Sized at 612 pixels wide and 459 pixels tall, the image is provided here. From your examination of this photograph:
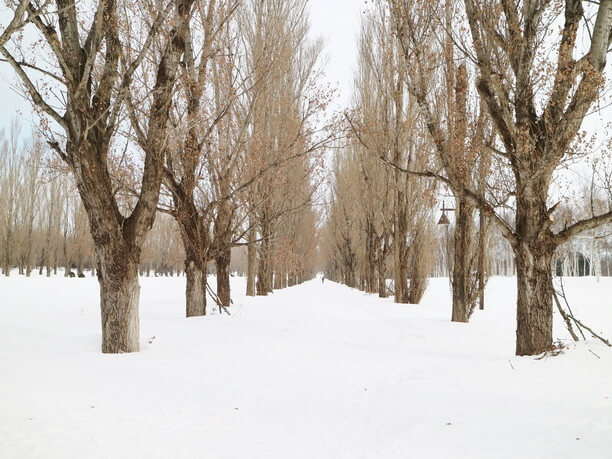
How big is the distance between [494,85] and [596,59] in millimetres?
1119

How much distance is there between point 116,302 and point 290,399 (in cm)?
264

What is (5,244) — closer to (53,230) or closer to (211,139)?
(53,230)

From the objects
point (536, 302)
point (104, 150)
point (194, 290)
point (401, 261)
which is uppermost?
point (104, 150)

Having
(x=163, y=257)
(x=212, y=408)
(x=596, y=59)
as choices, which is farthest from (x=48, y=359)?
(x=163, y=257)

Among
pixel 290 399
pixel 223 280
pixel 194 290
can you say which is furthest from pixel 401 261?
pixel 290 399

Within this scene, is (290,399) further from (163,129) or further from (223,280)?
(223,280)

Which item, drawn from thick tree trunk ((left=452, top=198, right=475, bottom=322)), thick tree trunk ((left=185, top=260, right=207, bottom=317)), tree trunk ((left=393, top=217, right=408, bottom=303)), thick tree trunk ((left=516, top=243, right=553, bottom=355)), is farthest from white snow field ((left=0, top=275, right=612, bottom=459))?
tree trunk ((left=393, top=217, right=408, bottom=303))

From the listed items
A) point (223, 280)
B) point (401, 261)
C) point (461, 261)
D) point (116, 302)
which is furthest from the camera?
point (401, 261)

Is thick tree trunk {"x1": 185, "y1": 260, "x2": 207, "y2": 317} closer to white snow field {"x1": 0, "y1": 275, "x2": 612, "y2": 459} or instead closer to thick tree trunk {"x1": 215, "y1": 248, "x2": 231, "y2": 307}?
white snow field {"x1": 0, "y1": 275, "x2": 612, "y2": 459}

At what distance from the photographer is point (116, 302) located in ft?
17.4

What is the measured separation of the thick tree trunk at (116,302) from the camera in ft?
17.3

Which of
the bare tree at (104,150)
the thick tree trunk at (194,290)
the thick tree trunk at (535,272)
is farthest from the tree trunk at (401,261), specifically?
the bare tree at (104,150)

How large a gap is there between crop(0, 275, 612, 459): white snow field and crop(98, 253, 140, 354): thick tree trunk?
278 millimetres

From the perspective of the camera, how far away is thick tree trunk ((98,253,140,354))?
5.26m
